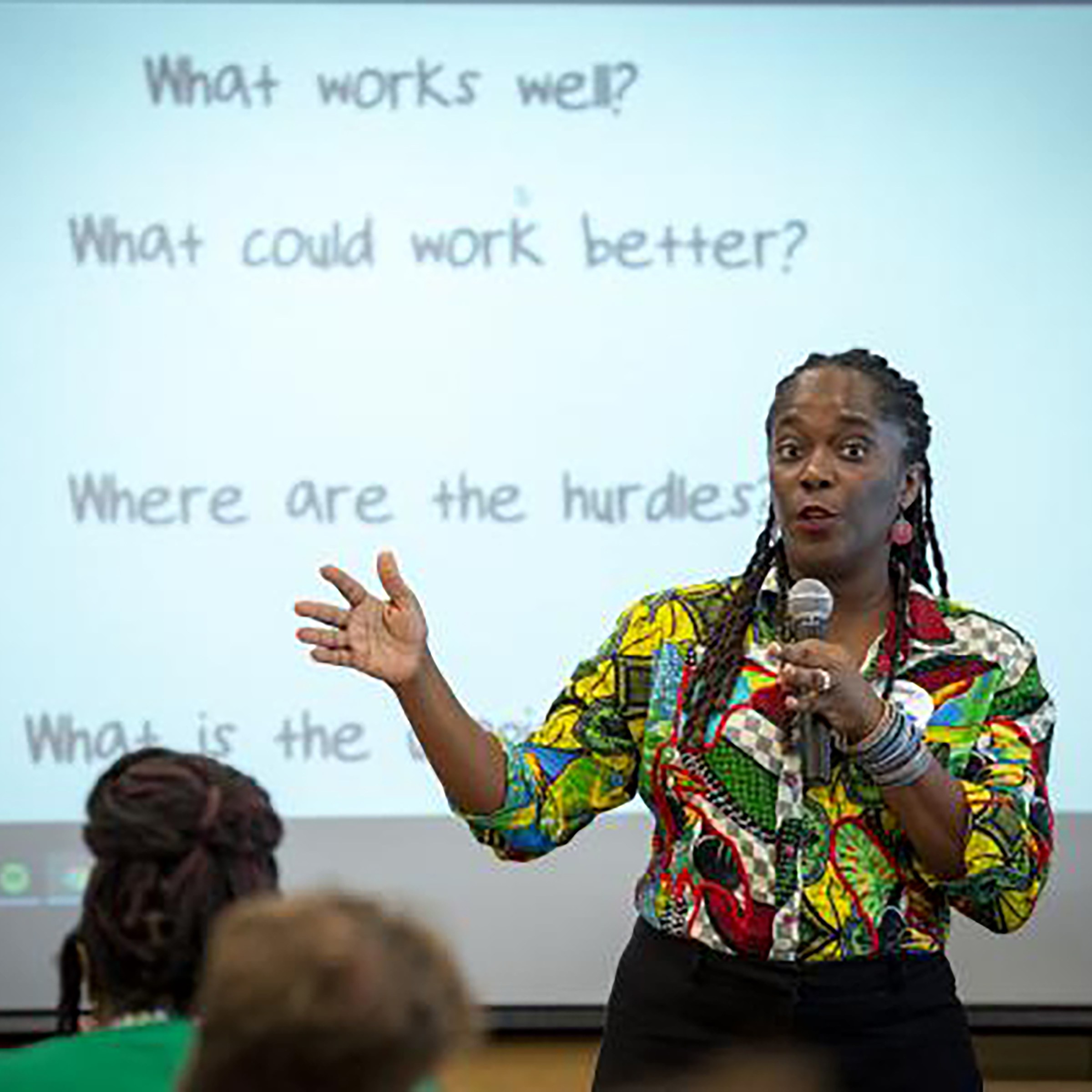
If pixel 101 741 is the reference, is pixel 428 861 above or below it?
below

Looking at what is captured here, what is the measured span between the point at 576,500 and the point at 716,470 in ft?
0.82

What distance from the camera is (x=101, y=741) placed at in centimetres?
356

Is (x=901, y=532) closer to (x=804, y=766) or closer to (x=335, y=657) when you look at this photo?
(x=804, y=766)

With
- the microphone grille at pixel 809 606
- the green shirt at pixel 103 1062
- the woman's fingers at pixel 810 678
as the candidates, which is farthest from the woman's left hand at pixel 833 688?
the green shirt at pixel 103 1062

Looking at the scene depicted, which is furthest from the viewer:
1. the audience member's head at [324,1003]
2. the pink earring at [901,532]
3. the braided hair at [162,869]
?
the pink earring at [901,532]

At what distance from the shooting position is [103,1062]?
1515 mm

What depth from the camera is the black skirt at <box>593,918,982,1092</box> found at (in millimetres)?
2062

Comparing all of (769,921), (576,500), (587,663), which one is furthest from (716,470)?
(769,921)

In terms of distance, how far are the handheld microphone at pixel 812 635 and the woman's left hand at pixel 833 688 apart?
5 centimetres

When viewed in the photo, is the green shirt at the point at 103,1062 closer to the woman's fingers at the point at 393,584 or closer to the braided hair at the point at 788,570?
the woman's fingers at the point at 393,584

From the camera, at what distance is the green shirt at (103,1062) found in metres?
1.48

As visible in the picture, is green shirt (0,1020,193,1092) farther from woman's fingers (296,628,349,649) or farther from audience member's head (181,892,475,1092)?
woman's fingers (296,628,349,649)

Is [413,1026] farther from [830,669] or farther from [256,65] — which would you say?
[256,65]

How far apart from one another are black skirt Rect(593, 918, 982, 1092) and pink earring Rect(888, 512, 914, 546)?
0.46 meters
